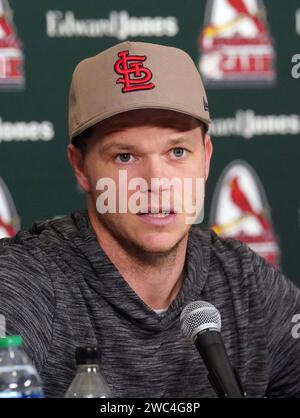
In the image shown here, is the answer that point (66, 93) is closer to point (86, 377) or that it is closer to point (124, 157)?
point (124, 157)

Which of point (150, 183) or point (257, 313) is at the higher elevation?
point (150, 183)

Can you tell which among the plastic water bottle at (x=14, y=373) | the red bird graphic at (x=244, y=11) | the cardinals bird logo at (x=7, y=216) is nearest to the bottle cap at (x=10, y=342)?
the plastic water bottle at (x=14, y=373)

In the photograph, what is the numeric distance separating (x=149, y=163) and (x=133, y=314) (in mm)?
248

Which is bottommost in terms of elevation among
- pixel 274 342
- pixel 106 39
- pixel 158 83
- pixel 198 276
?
pixel 274 342

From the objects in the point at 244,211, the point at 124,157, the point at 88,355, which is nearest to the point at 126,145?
the point at 124,157

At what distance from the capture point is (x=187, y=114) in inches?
60.7

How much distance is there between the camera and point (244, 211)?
232 cm

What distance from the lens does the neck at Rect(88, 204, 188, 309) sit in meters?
1.59

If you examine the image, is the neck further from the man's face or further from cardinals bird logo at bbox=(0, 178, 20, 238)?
cardinals bird logo at bbox=(0, 178, 20, 238)

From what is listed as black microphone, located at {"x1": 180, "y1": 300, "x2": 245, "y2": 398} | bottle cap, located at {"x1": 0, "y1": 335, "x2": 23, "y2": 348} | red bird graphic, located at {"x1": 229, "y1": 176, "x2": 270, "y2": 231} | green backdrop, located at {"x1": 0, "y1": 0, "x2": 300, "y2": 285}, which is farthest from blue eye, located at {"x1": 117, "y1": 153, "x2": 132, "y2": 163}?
red bird graphic, located at {"x1": 229, "y1": 176, "x2": 270, "y2": 231}

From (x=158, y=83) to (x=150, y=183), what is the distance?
0.55 feet

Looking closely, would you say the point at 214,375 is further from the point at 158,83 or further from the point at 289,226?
the point at 289,226
